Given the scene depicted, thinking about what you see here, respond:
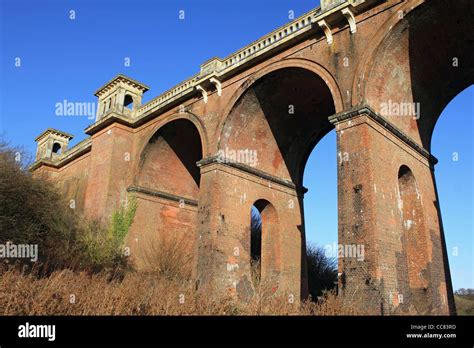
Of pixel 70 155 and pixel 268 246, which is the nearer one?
pixel 268 246

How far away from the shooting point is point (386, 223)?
34.1ft

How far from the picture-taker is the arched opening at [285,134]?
14.7m

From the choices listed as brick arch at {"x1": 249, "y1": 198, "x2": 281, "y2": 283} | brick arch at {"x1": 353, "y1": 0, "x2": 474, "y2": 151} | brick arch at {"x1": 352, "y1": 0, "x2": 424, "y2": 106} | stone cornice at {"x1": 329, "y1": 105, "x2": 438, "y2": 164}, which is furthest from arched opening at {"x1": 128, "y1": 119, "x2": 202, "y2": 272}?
brick arch at {"x1": 353, "y1": 0, "x2": 474, "y2": 151}

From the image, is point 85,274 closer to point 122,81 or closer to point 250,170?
point 250,170

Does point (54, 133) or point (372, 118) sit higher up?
point (54, 133)

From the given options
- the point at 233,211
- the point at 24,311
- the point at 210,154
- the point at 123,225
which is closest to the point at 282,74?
the point at 210,154

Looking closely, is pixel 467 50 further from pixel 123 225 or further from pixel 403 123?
pixel 123 225

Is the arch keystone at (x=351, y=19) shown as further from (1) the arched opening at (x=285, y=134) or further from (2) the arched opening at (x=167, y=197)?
(2) the arched opening at (x=167, y=197)

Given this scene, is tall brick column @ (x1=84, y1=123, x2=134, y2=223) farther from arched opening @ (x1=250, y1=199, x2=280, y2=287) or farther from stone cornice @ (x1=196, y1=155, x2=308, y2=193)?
arched opening @ (x1=250, y1=199, x2=280, y2=287)

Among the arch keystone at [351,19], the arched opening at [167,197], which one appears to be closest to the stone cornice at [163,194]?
the arched opening at [167,197]

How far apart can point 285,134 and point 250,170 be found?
97.1 inches

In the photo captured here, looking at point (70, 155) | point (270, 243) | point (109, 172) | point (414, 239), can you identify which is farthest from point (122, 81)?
point (414, 239)

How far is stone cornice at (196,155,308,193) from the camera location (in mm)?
14979

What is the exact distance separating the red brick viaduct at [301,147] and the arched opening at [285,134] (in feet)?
0.19
